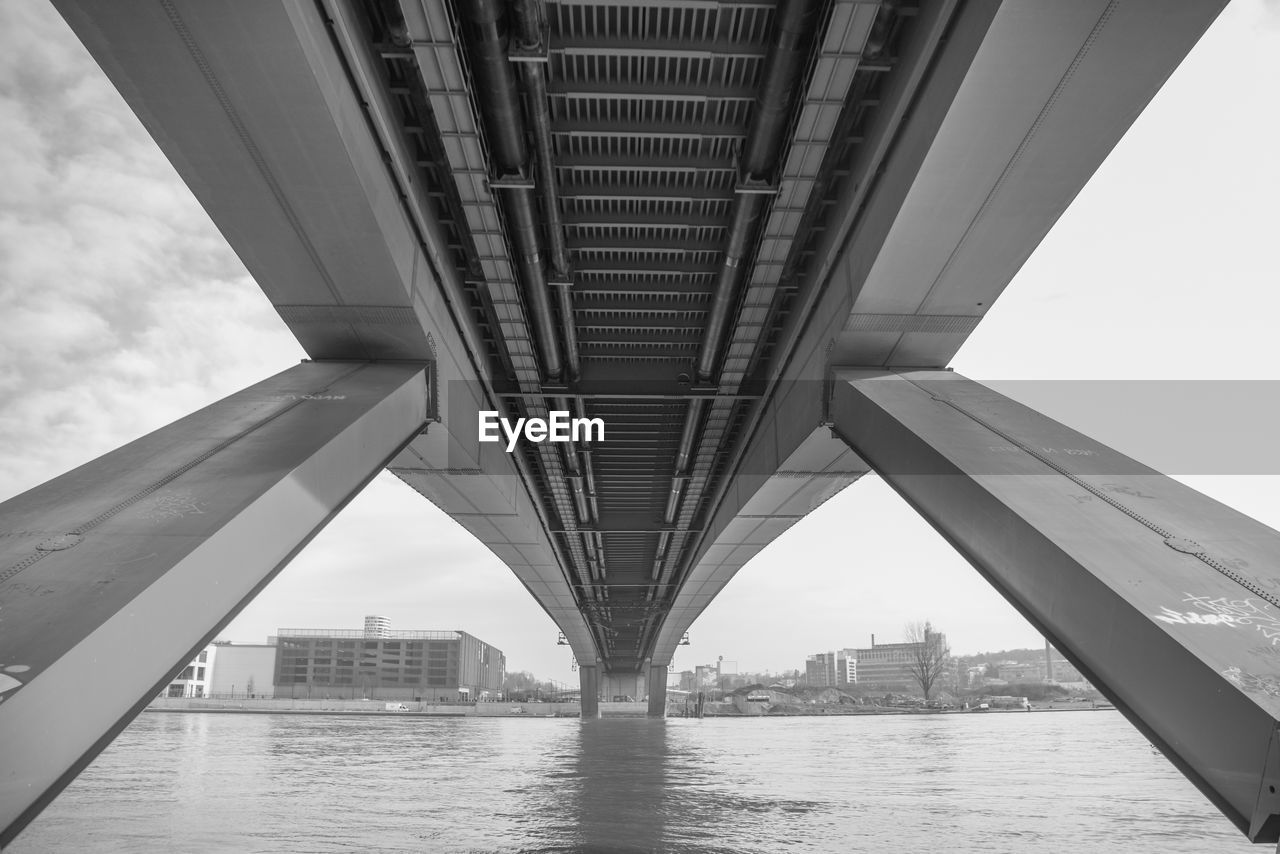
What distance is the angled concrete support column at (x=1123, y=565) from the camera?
5.94 m

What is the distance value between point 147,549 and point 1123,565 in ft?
28.5

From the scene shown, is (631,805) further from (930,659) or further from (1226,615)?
(930,659)

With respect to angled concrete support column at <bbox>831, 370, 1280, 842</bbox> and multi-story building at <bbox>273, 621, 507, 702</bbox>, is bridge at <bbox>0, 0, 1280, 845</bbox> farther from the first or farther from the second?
multi-story building at <bbox>273, 621, 507, 702</bbox>

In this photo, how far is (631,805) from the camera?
11.0 meters

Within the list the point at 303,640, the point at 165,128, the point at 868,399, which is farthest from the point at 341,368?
the point at 303,640

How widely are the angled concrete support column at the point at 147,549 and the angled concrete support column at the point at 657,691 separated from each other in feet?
233

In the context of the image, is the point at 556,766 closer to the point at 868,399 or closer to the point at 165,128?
the point at 868,399

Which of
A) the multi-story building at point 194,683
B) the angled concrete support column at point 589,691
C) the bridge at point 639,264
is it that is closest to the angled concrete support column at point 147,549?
the bridge at point 639,264

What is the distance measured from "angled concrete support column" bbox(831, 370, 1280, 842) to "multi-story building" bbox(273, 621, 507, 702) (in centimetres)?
11342

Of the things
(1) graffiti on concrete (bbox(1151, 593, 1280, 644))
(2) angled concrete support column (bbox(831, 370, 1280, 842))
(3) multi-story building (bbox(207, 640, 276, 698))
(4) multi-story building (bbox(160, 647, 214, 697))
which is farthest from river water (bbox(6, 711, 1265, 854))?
(3) multi-story building (bbox(207, 640, 276, 698))

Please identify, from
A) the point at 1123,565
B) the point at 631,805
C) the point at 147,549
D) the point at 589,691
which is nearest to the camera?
the point at 147,549

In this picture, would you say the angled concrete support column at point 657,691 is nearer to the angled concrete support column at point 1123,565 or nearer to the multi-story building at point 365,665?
the multi-story building at point 365,665


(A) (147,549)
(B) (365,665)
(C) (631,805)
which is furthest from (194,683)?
(A) (147,549)

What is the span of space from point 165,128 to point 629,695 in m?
88.9
